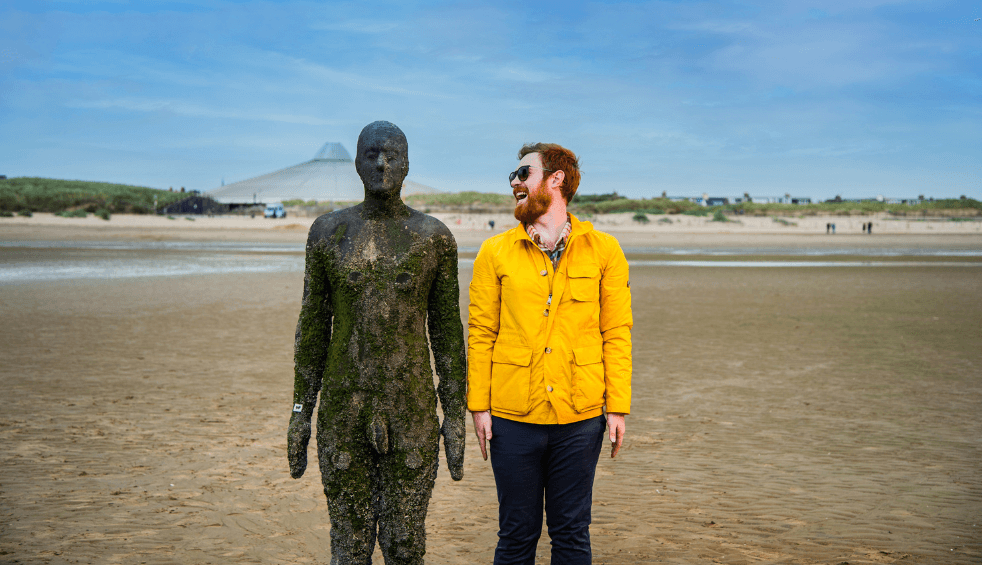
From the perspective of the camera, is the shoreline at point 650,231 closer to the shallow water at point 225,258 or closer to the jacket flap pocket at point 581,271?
the shallow water at point 225,258

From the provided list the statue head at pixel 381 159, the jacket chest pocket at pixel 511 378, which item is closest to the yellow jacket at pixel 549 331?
the jacket chest pocket at pixel 511 378

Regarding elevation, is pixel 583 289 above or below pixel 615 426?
above

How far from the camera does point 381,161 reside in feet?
9.68

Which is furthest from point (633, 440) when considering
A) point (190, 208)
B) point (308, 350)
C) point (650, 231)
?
point (190, 208)

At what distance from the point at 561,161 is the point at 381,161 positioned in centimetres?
78

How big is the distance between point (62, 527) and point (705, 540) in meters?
4.32

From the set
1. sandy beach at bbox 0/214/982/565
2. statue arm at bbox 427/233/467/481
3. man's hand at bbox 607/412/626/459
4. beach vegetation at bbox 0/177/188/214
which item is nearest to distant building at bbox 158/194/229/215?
beach vegetation at bbox 0/177/188/214

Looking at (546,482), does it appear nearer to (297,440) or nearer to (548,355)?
(548,355)

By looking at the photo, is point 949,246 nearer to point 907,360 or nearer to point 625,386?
point 907,360

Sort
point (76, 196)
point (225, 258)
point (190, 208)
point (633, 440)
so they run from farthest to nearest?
1. point (76, 196)
2. point (190, 208)
3. point (225, 258)
4. point (633, 440)

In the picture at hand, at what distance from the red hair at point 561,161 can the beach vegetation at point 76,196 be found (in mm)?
72588

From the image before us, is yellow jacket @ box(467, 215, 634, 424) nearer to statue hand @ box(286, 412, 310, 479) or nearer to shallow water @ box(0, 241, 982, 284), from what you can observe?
statue hand @ box(286, 412, 310, 479)

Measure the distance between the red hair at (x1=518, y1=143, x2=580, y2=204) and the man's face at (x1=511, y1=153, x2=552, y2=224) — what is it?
3 cm

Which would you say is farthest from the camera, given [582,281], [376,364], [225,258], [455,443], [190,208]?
[190,208]
